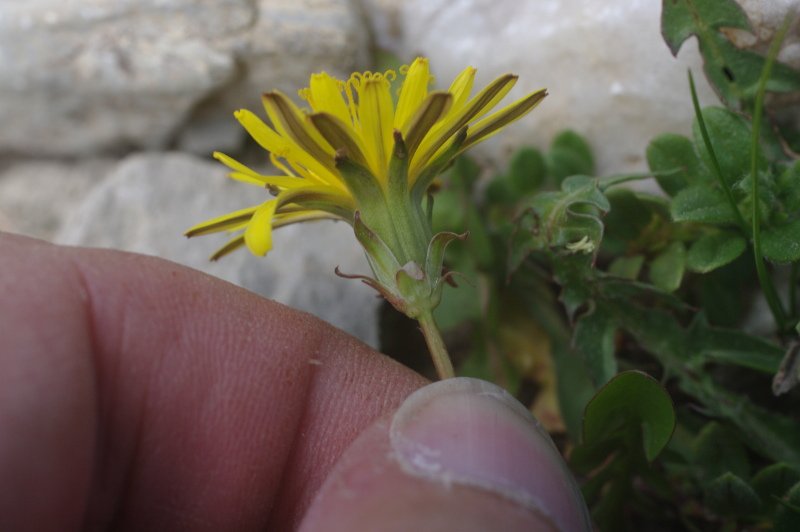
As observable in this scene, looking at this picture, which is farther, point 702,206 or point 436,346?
point 702,206

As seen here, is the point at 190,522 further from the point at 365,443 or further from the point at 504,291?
the point at 504,291

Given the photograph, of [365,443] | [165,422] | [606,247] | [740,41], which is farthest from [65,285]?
[740,41]

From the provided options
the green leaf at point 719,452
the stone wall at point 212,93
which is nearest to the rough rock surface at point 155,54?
the stone wall at point 212,93

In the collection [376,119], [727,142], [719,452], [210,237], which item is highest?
[376,119]

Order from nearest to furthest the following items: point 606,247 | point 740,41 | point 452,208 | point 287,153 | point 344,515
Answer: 1. point 344,515
2. point 287,153
3. point 740,41
4. point 606,247
5. point 452,208

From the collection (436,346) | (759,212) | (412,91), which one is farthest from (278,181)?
(759,212)

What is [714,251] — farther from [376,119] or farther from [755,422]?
[376,119]
